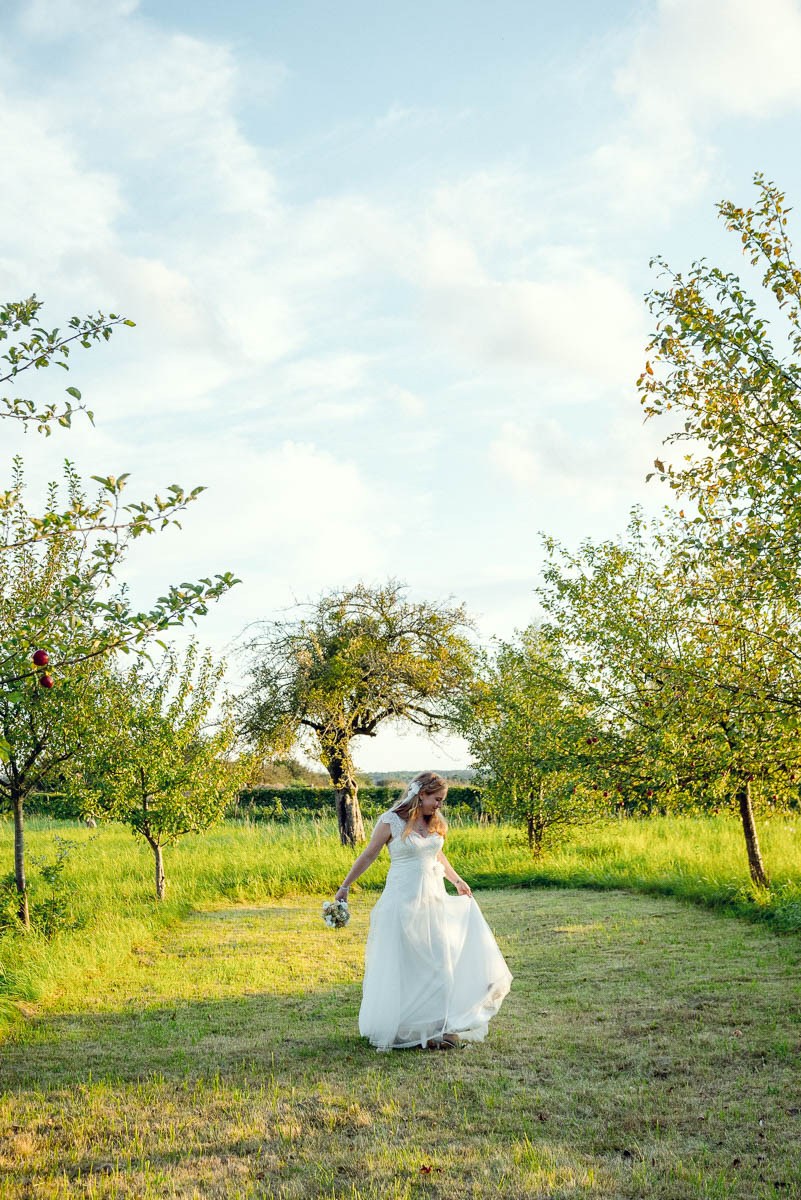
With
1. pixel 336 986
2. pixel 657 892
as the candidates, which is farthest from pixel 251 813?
pixel 336 986

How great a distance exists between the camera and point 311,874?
56.9 feet

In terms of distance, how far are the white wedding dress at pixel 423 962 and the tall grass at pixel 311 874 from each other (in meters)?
3.50

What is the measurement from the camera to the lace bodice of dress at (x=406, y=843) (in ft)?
23.0

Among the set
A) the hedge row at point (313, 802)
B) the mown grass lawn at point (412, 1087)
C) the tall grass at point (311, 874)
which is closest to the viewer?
the mown grass lawn at point (412, 1087)

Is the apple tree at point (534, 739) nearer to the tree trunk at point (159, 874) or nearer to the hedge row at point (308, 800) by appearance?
the tree trunk at point (159, 874)

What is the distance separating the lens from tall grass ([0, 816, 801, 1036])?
10.1 meters

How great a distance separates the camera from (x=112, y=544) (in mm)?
5379

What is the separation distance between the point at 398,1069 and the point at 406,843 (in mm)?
1584

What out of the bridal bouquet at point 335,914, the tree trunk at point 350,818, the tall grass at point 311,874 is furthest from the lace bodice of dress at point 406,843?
the tree trunk at point 350,818

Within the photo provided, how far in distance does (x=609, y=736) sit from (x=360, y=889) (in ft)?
21.2

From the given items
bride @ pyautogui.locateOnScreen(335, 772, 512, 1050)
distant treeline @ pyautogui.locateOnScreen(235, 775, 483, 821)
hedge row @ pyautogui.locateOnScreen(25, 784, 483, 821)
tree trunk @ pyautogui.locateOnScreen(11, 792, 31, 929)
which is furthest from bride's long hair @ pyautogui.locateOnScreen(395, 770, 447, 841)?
distant treeline @ pyautogui.locateOnScreen(235, 775, 483, 821)

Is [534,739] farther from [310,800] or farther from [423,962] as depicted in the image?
[310,800]

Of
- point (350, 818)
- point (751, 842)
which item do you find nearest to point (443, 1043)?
point (751, 842)

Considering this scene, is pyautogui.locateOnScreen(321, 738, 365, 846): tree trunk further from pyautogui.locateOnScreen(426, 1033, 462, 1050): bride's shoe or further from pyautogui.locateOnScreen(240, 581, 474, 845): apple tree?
pyautogui.locateOnScreen(426, 1033, 462, 1050): bride's shoe
